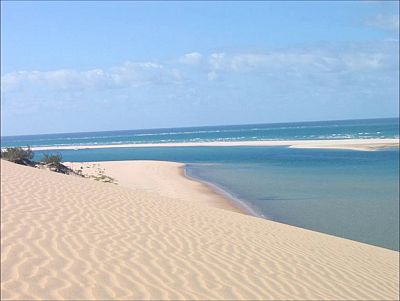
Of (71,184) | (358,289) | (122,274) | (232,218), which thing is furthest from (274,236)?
(71,184)

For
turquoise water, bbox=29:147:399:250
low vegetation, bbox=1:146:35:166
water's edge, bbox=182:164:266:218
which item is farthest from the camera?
low vegetation, bbox=1:146:35:166

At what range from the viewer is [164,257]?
23.5 feet

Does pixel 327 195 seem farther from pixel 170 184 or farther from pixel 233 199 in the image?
pixel 170 184

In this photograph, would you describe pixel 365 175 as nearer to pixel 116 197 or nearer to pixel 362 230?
pixel 362 230

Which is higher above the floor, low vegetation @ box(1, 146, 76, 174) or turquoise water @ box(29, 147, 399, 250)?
low vegetation @ box(1, 146, 76, 174)

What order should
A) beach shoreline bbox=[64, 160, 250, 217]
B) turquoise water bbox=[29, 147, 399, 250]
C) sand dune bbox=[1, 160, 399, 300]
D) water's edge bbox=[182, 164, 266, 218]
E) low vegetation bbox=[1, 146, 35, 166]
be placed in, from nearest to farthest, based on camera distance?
sand dune bbox=[1, 160, 399, 300]
turquoise water bbox=[29, 147, 399, 250]
water's edge bbox=[182, 164, 266, 218]
beach shoreline bbox=[64, 160, 250, 217]
low vegetation bbox=[1, 146, 35, 166]

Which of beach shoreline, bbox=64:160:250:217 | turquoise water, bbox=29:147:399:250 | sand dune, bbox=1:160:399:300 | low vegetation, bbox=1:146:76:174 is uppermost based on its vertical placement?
low vegetation, bbox=1:146:76:174

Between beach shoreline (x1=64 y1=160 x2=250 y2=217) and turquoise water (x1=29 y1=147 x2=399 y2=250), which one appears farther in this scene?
beach shoreline (x1=64 y1=160 x2=250 y2=217)

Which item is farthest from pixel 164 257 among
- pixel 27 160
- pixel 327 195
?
pixel 27 160

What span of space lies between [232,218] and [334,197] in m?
9.06

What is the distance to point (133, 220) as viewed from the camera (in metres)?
9.89

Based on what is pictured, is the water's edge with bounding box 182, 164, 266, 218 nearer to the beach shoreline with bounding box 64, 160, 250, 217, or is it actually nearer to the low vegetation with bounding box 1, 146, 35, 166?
the beach shoreline with bounding box 64, 160, 250, 217

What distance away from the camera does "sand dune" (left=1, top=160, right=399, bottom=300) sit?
572cm

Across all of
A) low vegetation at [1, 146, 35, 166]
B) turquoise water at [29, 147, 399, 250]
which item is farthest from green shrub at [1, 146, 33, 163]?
turquoise water at [29, 147, 399, 250]
